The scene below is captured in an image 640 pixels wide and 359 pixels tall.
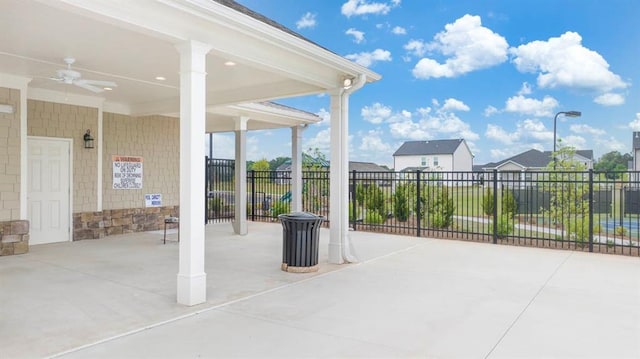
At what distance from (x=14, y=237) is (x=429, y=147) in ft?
126

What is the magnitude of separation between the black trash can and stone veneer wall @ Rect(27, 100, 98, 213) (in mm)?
5437

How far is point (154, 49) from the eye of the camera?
545 centimetres

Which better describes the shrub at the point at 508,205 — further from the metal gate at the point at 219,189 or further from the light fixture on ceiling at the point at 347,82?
the metal gate at the point at 219,189

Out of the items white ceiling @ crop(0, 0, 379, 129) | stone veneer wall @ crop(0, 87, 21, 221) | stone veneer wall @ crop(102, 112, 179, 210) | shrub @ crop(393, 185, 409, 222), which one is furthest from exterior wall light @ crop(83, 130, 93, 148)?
shrub @ crop(393, 185, 409, 222)

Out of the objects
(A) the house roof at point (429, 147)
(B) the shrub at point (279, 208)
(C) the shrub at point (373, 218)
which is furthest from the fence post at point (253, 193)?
(A) the house roof at point (429, 147)

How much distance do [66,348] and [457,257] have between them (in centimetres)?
617

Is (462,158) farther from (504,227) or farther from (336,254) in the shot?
(336,254)

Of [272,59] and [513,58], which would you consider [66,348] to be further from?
[513,58]

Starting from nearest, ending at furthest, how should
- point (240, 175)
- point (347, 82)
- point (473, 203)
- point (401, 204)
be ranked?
point (347, 82) < point (240, 175) < point (473, 203) < point (401, 204)

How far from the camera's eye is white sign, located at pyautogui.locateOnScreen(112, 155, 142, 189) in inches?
399

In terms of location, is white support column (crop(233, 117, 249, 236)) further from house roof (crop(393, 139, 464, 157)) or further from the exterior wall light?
house roof (crop(393, 139, 464, 157))

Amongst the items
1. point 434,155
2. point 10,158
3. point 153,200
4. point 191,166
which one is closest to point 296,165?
point 153,200

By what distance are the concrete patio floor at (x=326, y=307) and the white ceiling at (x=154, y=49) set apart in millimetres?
2896

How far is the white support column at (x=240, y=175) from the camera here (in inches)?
414
